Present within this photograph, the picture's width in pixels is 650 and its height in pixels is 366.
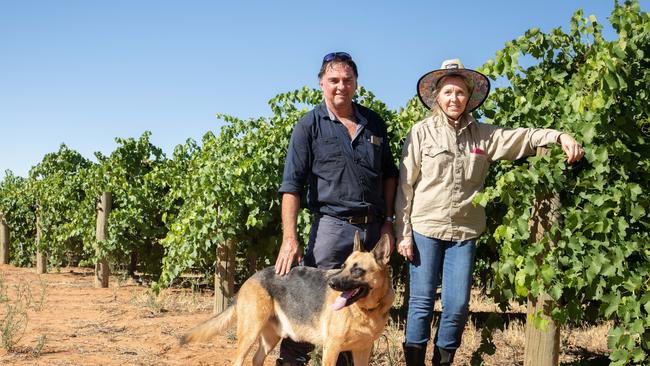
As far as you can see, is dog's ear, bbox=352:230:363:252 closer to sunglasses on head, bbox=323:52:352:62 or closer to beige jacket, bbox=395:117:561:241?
beige jacket, bbox=395:117:561:241

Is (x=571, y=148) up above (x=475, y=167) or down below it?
above

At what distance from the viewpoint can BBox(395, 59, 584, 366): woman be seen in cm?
427

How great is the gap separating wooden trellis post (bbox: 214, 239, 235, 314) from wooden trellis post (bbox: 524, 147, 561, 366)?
205 inches

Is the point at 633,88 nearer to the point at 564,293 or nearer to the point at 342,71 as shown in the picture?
the point at 564,293

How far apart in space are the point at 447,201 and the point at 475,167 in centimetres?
33

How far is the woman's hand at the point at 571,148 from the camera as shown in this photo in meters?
4.00

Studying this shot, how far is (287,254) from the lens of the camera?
15.6 ft

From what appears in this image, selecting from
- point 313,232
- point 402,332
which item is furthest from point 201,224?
point 313,232

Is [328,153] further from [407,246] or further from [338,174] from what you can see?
[407,246]

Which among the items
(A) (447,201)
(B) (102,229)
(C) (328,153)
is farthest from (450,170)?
(B) (102,229)

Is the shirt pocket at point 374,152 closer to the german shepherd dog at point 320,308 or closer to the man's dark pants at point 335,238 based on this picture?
the man's dark pants at point 335,238

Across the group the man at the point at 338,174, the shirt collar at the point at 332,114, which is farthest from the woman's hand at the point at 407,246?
the shirt collar at the point at 332,114

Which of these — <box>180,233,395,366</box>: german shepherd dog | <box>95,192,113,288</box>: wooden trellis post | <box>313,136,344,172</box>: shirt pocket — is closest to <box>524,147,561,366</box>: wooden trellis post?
<box>180,233,395,366</box>: german shepherd dog

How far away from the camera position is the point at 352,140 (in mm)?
4652
